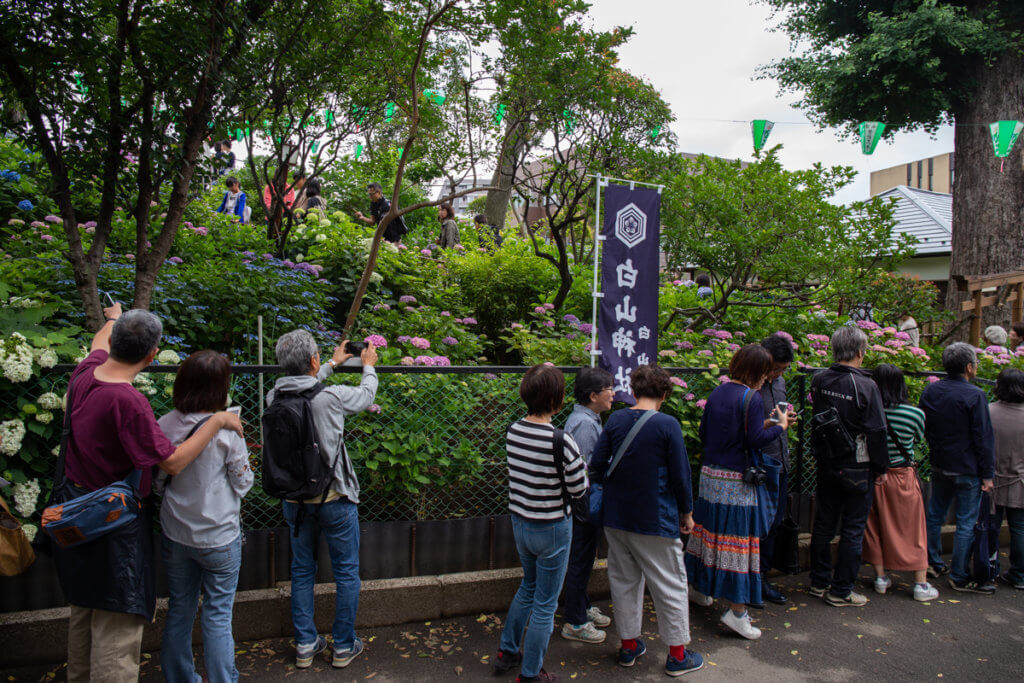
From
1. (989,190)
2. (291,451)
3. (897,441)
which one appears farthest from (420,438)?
(989,190)

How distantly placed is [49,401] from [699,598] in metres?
3.89

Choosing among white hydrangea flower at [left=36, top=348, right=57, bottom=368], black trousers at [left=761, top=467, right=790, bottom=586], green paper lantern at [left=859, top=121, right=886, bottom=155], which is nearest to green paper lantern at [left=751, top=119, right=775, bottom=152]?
green paper lantern at [left=859, top=121, right=886, bottom=155]

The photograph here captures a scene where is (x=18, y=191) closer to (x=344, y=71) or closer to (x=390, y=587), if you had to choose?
(x=344, y=71)

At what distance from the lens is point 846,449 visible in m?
4.06

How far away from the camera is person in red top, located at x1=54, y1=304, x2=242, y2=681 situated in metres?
2.45

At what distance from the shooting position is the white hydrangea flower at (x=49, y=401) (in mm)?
3096

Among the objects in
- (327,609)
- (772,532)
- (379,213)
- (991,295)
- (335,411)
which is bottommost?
(327,609)

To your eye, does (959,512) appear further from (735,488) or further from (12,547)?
(12,547)

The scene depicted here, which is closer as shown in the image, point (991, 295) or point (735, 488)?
point (735, 488)

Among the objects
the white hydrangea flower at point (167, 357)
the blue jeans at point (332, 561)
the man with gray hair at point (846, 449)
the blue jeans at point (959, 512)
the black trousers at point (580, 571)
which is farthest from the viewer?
the blue jeans at point (959, 512)

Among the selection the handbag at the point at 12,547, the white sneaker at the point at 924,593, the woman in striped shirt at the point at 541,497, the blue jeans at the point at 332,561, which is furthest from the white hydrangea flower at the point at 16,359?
the white sneaker at the point at 924,593

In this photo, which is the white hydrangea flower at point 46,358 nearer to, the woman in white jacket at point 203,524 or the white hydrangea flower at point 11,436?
the white hydrangea flower at point 11,436

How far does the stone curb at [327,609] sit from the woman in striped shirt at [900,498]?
2.01 m

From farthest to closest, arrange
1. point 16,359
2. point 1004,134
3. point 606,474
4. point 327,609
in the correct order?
point 1004,134 → point 327,609 → point 606,474 → point 16,359
